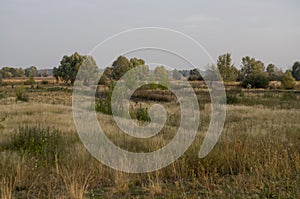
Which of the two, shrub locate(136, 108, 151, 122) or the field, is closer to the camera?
the field

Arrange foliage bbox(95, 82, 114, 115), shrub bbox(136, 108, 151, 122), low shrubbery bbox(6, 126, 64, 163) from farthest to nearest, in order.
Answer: foliage bbox(95, 82, 114, 115), shrub bbox(136, 108, 151, 122), low shrubbery bbox(6, 126, 64, 163)

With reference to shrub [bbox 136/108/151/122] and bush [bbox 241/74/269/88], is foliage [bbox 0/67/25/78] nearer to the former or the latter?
bush [bbox 241/74/269/88]

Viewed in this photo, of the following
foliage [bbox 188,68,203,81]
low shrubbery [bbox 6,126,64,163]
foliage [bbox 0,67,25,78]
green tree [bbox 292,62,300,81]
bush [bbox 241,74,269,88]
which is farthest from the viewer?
foliage [bbox 0,67,25,78]

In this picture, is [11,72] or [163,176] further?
[11,72]

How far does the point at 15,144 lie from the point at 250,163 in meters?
5.10

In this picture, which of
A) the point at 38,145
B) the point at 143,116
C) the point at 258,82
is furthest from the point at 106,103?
the point at 258,82

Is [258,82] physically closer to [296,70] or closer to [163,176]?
[296,70]

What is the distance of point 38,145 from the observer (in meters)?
6.59

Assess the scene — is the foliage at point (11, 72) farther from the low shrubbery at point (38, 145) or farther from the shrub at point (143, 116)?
the low shrubbery at point (38, 145)

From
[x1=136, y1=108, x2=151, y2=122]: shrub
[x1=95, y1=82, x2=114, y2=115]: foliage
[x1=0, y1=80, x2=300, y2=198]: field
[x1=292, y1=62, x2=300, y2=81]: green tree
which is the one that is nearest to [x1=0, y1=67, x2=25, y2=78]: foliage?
[x1=292, y1=62, x2=300, y2=81]: green tree

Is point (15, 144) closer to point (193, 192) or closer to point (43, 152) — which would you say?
point (43, 152)

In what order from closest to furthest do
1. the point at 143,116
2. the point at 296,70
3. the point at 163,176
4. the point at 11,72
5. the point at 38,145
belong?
Answer: the point at 163,176, the point at 38,145, the point at 143,116, the point at 296,70, the point at 11,72

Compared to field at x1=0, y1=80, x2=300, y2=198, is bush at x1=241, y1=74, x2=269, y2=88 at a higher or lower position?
higher

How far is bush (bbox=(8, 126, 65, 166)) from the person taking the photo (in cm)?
611
